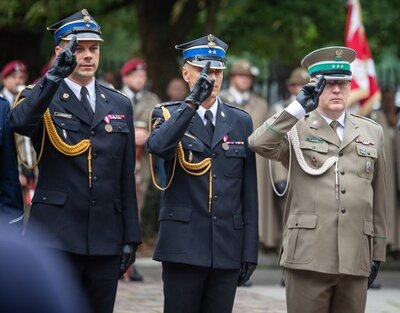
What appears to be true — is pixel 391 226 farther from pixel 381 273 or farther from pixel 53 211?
pixel 53 211

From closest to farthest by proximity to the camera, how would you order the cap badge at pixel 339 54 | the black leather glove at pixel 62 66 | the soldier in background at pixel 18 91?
1. the black leather glove at pixel 62 66
2. the cap badge at pixel 339 54
3. the soldier in background at pixel 18 91

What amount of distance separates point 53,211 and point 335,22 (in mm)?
10638

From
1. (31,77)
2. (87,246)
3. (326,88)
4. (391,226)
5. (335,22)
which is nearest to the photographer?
(87,246)

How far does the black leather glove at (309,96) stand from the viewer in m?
6.23

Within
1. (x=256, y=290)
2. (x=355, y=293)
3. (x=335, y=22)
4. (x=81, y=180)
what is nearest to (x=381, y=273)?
(x=256, y=290)

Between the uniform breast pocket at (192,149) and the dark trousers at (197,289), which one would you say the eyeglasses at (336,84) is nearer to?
the uniform breast pocket at (192,149)

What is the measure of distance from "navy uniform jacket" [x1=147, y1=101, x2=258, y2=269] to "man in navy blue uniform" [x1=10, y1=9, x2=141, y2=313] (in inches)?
8.5

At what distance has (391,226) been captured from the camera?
12.4 m

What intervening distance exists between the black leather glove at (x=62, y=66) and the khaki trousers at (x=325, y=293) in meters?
1.73

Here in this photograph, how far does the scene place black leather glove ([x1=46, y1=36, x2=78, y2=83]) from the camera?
5781 millimetres

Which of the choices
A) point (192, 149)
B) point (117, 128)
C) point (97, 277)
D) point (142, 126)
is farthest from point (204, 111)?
point (142, 126)

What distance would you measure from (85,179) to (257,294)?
4920mm

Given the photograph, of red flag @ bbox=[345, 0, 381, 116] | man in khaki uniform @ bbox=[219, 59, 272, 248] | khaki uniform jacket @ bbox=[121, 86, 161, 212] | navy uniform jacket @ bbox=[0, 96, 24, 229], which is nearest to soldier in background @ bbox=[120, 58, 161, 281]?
khaki uniform jacket @ bbox=[121, 86, 161, 212]

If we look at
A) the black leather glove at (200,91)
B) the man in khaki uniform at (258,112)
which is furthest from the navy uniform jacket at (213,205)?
the man in khaki uniform at (258,112)
